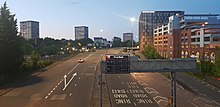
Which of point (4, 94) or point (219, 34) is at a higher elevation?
point (219, 34)

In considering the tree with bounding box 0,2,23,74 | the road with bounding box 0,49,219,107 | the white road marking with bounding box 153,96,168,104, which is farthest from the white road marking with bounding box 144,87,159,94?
the tree with bounding box 0,2,23,74

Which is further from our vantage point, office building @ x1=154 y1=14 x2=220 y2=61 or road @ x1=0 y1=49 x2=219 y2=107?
office building @ x1=154 y1=14 x2=220 y2=61

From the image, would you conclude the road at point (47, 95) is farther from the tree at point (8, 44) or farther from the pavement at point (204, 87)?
the pavement at point (204, 87)

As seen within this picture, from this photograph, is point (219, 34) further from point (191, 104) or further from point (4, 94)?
point (4, 94)

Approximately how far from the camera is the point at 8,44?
183 feet

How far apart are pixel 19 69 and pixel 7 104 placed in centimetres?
2587

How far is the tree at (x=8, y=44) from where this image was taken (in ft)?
179

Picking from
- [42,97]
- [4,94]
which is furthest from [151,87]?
[4,94]

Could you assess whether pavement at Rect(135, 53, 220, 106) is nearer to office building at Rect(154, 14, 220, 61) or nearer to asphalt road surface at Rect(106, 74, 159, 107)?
asphalt road surface at Rect(106, 74, 159, 107)

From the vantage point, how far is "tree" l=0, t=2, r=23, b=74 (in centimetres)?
5456

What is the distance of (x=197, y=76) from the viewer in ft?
209

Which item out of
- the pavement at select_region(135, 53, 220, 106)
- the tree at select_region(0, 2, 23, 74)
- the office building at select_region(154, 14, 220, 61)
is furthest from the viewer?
the office building at select_region(154, 14, 220, 61)

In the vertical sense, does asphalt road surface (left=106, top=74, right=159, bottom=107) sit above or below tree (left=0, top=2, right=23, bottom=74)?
below

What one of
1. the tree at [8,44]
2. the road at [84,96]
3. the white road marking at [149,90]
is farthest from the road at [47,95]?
the white road marking at [149,90]
